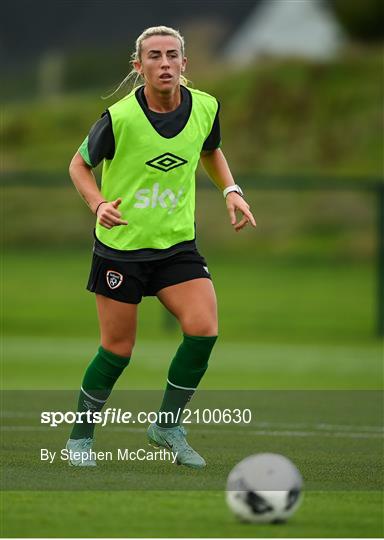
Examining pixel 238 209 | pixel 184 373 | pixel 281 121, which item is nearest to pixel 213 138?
pixel 238 209

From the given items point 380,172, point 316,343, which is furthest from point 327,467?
point 380,172

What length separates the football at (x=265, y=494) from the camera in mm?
5766

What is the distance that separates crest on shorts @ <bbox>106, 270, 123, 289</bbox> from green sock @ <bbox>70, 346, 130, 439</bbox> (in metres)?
0.36

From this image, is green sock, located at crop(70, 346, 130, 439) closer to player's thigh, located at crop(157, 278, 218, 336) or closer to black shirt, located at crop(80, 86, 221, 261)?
player's thigh, located at crop(157, 278, 218, 336)

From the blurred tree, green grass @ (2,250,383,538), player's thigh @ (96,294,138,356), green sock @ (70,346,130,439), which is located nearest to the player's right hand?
player's thigh @ (96,294,138,356)

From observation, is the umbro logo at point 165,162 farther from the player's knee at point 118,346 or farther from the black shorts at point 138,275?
the player's knee at point 118,346

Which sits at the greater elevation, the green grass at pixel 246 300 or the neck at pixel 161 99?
the neck at pixel 161 99

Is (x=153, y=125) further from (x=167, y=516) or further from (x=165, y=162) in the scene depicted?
(x=167, y=516)

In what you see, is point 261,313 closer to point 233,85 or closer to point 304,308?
point 304,308

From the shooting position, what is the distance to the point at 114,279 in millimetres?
7473

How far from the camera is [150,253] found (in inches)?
295

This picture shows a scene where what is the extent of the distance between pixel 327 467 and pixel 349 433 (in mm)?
1704

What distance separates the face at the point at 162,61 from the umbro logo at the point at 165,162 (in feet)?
1.17

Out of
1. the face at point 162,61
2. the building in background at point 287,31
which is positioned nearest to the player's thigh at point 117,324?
the face at point 162,61
